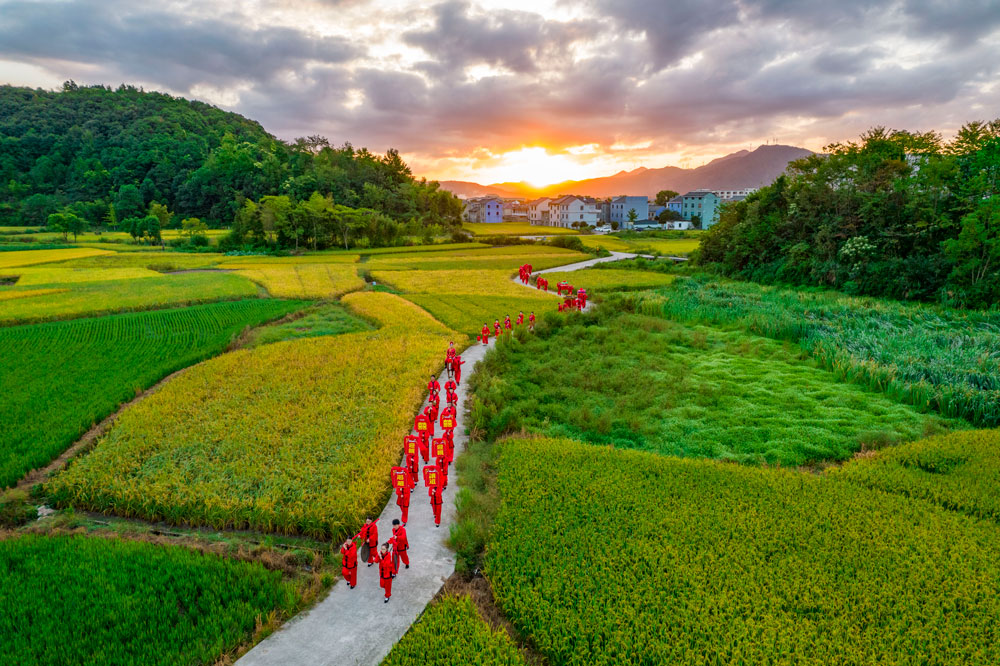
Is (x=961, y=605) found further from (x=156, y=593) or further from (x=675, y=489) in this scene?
(x=156, y=593)

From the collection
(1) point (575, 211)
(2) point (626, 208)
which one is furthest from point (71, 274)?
(2) point (626, 208)

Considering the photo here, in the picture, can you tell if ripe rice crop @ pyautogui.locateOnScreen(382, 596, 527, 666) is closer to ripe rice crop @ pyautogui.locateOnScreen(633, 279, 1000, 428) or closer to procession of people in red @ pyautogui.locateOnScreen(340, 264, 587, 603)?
procession of people in red @ pyautogui.locateOnScreen(340, 264, 587, 603)

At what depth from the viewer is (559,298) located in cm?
3167

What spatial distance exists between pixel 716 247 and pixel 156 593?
48.1 meters

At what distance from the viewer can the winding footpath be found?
612 cm

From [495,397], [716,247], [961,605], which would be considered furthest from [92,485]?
[716,247]

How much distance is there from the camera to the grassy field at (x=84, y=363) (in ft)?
38.9

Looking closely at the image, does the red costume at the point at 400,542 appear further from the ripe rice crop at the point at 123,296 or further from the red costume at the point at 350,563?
the ripe rice crop at the point at 123,296

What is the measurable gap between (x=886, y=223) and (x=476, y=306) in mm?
28994

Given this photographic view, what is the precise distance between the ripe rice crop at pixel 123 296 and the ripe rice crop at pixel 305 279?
1.69 metres

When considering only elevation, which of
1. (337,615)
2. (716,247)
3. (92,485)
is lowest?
(337,615)

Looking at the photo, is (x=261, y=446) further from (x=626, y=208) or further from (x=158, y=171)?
(x=626, y=208)

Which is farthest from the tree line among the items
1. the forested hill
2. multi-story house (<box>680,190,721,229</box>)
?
multi-story house (<box>680,190,721,229</box>)

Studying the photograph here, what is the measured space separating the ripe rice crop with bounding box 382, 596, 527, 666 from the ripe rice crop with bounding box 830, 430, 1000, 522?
27.3 feet
